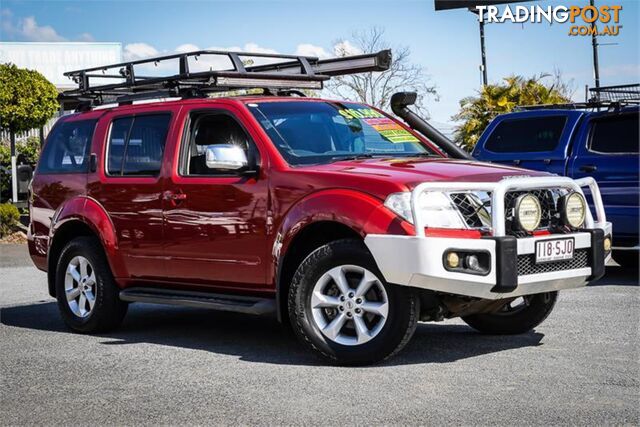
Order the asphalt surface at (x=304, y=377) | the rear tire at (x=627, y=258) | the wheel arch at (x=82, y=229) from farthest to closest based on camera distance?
the rear tire at (x=627, y=258), the wheel arch at (x=82, y=229), the asphalt surface at (x=304, y=377)

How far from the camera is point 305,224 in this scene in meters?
6.66

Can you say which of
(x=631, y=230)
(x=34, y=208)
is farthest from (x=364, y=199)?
(x=631, y=230)

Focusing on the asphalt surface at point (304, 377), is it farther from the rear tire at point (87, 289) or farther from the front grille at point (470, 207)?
the front grille at point (470, 207)

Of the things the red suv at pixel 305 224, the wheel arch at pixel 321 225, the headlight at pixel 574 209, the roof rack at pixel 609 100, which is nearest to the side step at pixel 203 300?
the red suv at pixel 305 224

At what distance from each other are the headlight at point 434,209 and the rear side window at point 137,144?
241cm

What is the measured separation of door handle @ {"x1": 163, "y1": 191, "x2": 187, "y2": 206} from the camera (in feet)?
24.8

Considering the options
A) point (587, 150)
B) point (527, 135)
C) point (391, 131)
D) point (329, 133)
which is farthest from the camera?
point (527, 135)

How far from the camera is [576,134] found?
1157 cm

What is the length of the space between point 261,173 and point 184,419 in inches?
89.3

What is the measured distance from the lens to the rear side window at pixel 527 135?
1177 cm

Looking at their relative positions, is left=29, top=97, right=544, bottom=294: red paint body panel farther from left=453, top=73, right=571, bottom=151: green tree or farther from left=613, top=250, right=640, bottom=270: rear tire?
left=453, top=73, right=571, bottom=151: green tree

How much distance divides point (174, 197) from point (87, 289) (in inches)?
53.3

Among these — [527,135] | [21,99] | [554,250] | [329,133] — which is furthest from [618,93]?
[21,99]

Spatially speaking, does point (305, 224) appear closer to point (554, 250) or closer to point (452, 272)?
point (452, 272)
